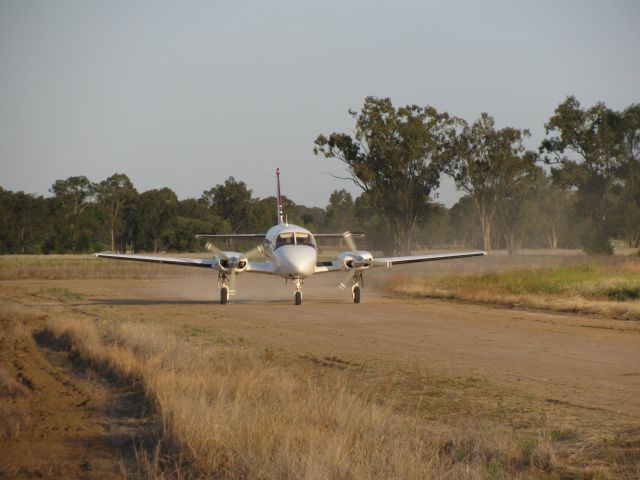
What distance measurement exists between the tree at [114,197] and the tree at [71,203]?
185 centimetres

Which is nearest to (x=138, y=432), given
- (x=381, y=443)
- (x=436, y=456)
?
(x=381, y=443)

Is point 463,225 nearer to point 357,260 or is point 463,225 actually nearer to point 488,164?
point 488,164

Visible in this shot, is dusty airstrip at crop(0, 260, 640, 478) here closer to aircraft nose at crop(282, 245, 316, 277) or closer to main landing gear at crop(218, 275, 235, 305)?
main landing gear at crop(218, 275, 235, 305)

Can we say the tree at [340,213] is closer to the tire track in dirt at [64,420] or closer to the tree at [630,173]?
the tree at [630,173]

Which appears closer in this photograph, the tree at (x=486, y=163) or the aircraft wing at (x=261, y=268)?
the aircraft wing at (x=261, y=268)

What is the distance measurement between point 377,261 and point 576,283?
25.5 feet

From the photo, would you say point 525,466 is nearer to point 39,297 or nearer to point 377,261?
point 377,261

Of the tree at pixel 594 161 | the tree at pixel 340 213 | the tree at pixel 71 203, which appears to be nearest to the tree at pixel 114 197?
the tree at pixel 71 203

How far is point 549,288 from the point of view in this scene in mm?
30172

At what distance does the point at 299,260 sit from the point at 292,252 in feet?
1.52

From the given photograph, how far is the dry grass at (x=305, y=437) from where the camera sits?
6266mm

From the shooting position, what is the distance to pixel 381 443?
23.1 feet

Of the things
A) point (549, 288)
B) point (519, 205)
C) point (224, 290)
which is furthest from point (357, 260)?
point (519, 205)

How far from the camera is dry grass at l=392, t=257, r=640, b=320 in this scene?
25.5 m
